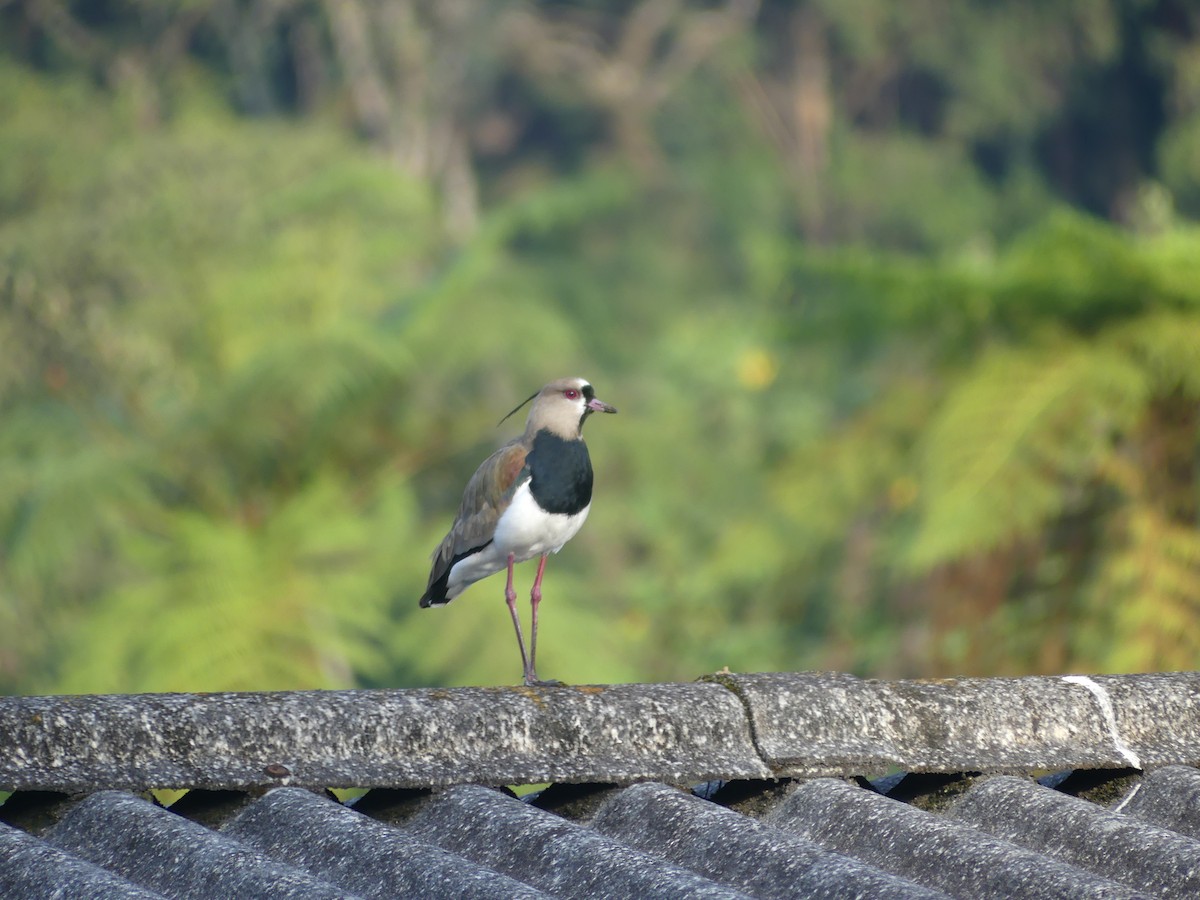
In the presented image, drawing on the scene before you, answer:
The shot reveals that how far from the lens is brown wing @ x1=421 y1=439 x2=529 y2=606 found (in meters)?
4.23

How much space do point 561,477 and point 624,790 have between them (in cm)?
127

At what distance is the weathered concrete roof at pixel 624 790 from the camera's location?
8.24 ft

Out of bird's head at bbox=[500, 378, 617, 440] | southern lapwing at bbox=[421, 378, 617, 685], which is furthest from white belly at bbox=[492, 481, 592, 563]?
bird's head at bbox=[500, 378, 617, 440]

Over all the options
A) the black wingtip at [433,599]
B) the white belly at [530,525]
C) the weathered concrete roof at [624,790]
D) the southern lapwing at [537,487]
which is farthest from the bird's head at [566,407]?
the weathered concrete roof at [624,790]

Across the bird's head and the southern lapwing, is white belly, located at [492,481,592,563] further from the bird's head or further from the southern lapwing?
the bird's head

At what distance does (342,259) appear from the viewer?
1304 cm

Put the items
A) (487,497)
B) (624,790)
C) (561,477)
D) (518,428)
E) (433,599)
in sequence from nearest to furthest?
(624,790) < (561,477) < (487,497) < (433,599) < (518,428)

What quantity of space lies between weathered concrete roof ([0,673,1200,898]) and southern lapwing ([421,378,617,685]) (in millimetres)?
940

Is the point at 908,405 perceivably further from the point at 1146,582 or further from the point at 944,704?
the point at 944,704

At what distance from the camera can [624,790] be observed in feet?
9.75

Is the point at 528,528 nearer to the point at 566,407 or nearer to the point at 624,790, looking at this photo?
the point at 566,407

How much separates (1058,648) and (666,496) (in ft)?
16.8

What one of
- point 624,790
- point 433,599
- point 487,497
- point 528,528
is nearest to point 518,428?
point 433,599

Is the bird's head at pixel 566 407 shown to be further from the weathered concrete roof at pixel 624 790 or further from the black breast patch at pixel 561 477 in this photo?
the weathered concrete roof at pixel 624 790
